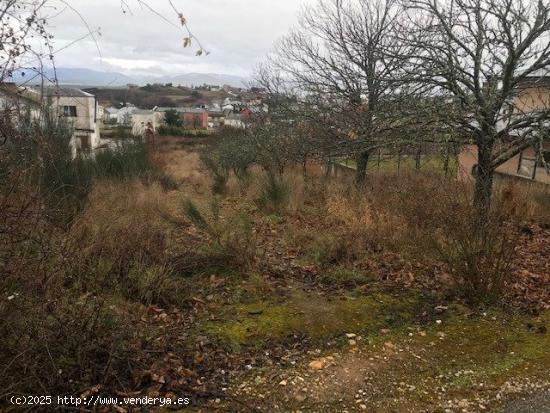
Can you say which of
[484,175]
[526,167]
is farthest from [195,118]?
[484,175]

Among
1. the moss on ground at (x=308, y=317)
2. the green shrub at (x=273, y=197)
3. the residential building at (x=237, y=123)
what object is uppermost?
the residential building at (x=237, y=123)

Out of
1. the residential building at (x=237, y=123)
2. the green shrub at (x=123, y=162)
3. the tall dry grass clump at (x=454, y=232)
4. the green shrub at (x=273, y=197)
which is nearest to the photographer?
the tall dry grass clump at (x=454, y=232)

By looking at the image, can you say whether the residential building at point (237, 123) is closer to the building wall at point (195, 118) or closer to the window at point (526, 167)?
the window at point (526, 167)

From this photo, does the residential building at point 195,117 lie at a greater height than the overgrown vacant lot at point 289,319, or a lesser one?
greater

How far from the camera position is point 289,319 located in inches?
180

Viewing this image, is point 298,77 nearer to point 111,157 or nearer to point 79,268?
point 111,157

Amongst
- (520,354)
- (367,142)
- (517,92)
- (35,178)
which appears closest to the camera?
(520,354)

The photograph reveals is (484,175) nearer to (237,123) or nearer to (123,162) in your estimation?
(123,162)

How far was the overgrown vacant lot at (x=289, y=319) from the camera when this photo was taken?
3174mm

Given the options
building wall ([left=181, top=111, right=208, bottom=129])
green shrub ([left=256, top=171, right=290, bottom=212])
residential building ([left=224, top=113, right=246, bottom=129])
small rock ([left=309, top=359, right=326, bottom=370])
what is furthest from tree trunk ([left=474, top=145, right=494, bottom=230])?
building wall ([left=181, top=111, right=208, bottom=129])

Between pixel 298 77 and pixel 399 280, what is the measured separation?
1036 centimetres

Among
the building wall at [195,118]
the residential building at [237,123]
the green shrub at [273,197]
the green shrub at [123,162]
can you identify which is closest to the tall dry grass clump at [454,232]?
the green shrub at [273,197]

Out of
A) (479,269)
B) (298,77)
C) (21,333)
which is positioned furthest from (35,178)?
(298,77)

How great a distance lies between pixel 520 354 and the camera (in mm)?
3994
